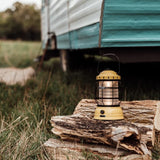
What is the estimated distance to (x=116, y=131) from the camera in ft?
7.09

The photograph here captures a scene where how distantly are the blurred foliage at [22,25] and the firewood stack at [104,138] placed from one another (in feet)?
150

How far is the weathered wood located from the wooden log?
0.05 meters

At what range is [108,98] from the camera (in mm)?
2629

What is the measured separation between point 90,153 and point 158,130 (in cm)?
76

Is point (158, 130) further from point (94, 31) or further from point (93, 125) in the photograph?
point (94, 31)

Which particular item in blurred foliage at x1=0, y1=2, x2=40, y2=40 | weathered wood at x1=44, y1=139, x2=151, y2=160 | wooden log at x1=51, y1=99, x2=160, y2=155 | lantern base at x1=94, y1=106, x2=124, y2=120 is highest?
blurred foliage at x1=0, y1=2, x2=40, y2=40

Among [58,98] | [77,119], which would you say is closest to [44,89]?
[58,98]

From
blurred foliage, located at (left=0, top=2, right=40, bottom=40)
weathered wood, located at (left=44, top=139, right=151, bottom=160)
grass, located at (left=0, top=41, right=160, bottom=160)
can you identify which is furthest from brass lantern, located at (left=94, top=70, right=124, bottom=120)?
blurred foliage, located at (left=0, top=2, right=40, bottom=40)

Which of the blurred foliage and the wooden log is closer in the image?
the wooden log

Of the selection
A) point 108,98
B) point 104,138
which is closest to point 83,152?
point 104,138

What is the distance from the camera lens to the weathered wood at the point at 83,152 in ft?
7.27

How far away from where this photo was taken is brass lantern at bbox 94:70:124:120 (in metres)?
2.49

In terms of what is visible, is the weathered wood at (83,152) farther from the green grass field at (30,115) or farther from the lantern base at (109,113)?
the lantern base at (109,113)

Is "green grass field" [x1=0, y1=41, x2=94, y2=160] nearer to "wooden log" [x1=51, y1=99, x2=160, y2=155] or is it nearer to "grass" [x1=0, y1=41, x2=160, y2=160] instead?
"grass" [x1=0, y1=41, x2=160, y2=160]
